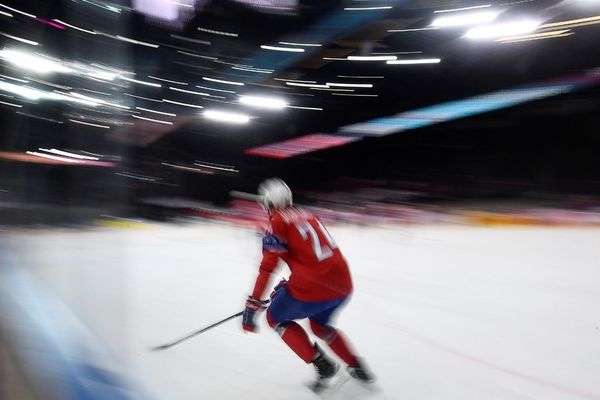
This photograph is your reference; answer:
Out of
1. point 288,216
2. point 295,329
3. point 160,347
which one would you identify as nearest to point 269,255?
point 288,216

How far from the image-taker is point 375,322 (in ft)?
7.71

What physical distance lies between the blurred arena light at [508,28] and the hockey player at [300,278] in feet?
2.88

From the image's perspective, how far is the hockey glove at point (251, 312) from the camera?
1.56m

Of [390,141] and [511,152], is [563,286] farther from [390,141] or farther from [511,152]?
[390,141]

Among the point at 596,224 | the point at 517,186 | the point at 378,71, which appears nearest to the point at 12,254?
the point at 378,71

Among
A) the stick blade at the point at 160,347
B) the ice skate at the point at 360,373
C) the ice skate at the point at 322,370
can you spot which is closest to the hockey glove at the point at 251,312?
the ice skate at the point at 322,370

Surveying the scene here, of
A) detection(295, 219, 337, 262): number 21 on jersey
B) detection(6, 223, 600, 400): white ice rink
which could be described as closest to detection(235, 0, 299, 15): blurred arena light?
detection(295, 219, 337, 262): number 21 on jersey

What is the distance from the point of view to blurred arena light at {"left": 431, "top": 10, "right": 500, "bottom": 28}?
1460 millimetres

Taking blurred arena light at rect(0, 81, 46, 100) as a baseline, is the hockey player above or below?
below

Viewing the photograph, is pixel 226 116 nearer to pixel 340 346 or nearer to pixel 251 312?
pixel 251 312

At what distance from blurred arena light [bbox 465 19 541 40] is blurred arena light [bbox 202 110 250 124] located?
1.00 m

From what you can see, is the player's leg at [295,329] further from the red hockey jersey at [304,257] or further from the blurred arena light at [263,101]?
the blurred arena light at [263,101]

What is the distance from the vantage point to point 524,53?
6.64 ft

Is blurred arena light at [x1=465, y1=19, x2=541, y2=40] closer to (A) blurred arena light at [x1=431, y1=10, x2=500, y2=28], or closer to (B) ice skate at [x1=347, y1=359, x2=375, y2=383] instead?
(A) blurred arena light at [x1=431, y1=10, x2=500, y2=28]
